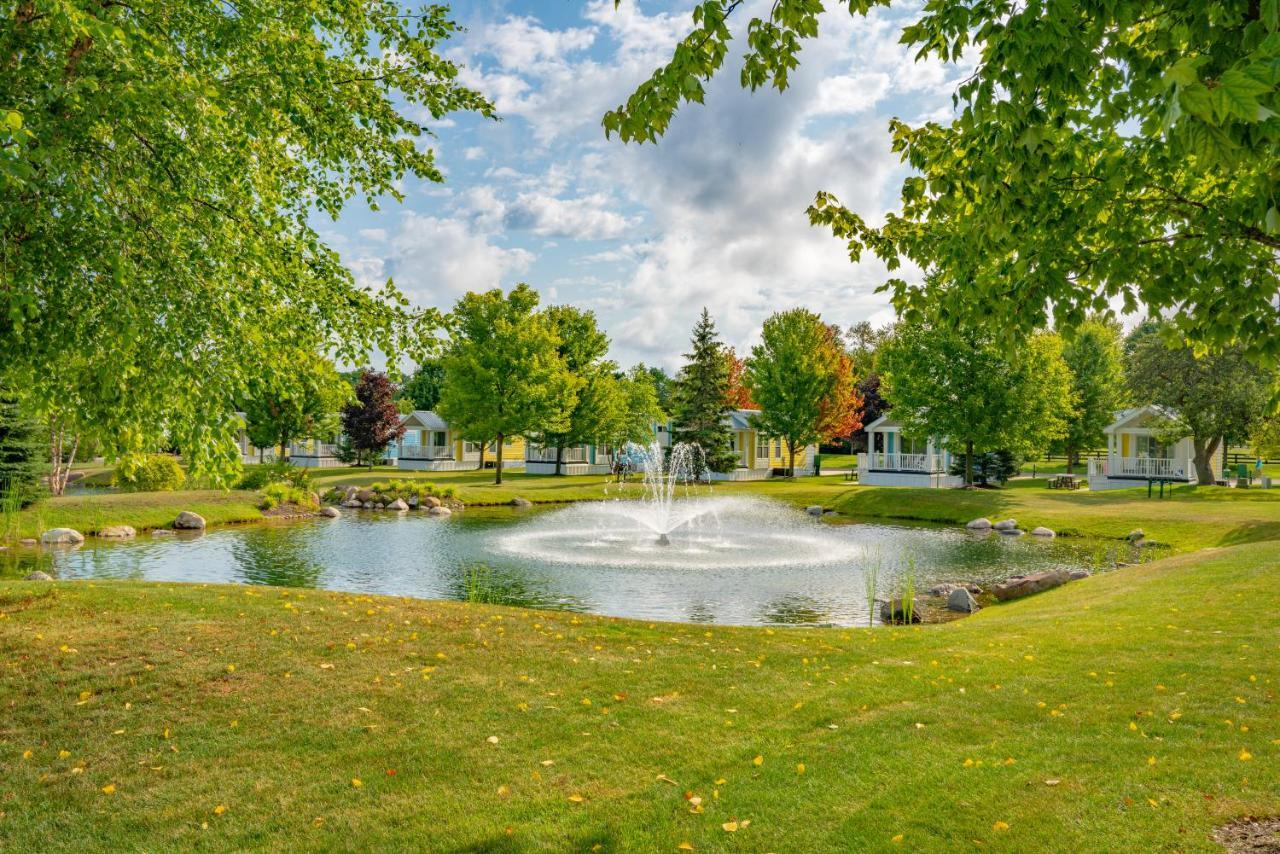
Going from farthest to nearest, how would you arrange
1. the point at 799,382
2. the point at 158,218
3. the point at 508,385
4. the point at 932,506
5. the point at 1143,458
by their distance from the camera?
the point at 799,382
the point at 508,385
the point at 1143,458
the point at 932,506
the point at 158,218

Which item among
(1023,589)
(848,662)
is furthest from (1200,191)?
(1023,589)

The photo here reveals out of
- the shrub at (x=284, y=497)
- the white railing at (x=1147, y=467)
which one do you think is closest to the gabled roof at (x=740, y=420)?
the white railing at (x=1147, y=467)

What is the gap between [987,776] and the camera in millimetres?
5273

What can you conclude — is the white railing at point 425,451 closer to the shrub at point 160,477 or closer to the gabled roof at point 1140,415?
the shrub at point 160,477

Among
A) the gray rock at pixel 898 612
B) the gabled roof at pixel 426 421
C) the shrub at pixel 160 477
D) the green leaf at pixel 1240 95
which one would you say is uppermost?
the gabled roof at pixel 426 421

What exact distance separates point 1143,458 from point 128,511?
4407 cm

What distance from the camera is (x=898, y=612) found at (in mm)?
14000

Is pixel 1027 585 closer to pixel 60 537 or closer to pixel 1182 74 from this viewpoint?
pixel 1182 74

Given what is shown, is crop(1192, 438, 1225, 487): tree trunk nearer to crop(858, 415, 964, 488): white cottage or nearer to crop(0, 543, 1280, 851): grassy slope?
crop(858, 415, 964, 488): white cottage

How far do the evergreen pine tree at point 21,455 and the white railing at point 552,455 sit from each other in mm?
32422

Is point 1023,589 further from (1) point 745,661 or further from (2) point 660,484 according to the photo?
(2) point 660,484

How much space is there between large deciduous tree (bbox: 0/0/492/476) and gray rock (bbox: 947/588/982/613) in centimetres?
1162

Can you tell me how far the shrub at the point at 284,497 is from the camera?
3050 cm

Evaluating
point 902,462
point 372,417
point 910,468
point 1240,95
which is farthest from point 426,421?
point 1240,95
